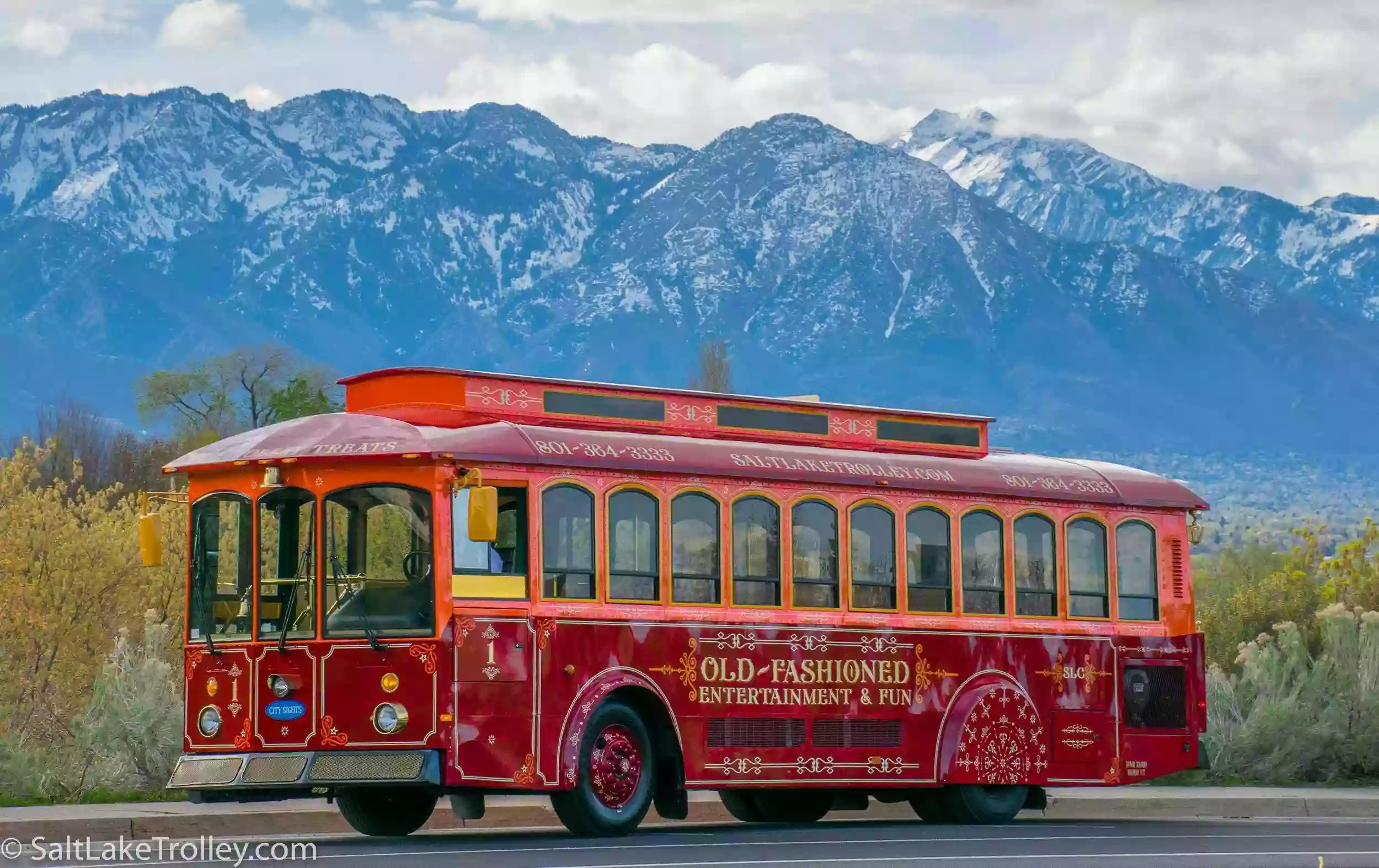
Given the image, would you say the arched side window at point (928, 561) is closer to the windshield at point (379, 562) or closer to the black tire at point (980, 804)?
the black tire at point (980, 804)

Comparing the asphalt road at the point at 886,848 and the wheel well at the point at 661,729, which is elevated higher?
the wheel well at the point at 661,729

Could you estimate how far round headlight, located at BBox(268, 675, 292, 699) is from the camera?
17.5 meters

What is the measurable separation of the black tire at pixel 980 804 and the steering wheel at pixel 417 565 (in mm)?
6220

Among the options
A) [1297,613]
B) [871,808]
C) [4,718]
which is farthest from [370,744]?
[1297,613]

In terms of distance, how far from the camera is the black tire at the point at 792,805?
2177cm

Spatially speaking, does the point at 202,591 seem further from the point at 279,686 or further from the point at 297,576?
the point at 279,686

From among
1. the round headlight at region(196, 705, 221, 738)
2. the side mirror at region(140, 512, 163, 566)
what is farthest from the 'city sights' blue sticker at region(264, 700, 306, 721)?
the side mirror at region(140, 512, 163, 566)

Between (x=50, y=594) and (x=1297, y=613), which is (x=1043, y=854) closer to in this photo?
(x=50, y=594)

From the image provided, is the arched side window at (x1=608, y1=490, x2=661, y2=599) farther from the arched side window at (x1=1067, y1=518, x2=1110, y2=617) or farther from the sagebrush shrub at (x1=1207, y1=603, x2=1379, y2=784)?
the sagebrush shrub at (x1=1207, y1=603, x2=1379, y2=784)

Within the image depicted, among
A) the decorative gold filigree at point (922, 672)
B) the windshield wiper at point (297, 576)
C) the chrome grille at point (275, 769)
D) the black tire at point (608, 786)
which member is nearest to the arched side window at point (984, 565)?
the decorative gold filigree at point (922, 672)

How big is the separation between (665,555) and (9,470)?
1848 centimetres

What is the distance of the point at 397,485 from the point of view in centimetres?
1772

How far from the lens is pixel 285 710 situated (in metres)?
17.5

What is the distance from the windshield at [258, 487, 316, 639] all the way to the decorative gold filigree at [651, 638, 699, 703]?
2.95 meters
